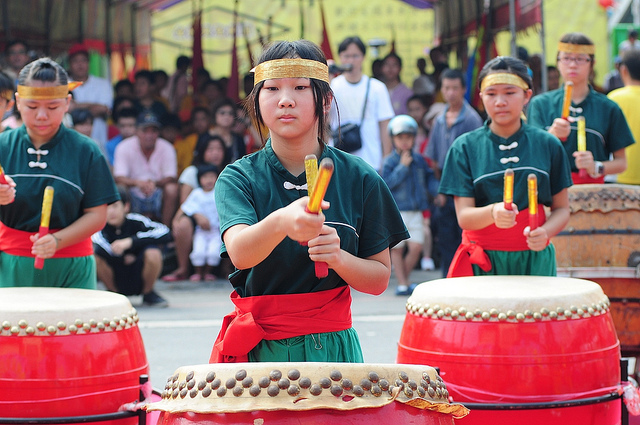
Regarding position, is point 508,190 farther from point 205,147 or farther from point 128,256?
point 205,147

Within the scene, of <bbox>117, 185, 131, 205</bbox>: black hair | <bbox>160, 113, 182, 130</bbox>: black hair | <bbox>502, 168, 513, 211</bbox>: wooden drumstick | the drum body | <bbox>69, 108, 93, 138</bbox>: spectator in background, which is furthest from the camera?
<bbox>160, 113, 182, 130</bbox>: black hair

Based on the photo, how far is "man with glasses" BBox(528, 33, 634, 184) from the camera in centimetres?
497

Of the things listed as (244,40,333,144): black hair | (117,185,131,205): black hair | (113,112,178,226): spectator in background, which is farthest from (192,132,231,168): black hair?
(244,40,333,144): black hair

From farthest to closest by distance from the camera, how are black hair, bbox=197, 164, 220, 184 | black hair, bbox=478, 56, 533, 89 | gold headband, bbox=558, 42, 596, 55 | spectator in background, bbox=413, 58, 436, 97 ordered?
spectator in background, bbox=413, 58, 436, 97 < black hair, bbox=197, 164, 220, 184 < gold headband, bbox=558, 42, 596, 55 < black hair, bbox=478, 56, 533, 89

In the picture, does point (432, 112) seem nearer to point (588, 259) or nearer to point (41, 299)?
point (588, 259)

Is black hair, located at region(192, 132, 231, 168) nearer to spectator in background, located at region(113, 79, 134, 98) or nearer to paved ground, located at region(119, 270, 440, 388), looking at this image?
paved ground, located at region(119, 270, 440, 388)

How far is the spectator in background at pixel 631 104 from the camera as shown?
5730 mm

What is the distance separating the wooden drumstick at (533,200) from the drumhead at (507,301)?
291 mm

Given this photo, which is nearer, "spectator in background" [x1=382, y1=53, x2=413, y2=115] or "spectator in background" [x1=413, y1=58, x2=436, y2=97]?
"spectator in background" [x1=382, y1=53, x2=413, y2=115]

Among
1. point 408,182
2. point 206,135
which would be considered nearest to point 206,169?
point 206,135

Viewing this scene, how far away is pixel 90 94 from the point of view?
1038cm

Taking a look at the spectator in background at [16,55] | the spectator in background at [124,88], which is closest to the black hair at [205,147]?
the spectator in background at [16,55]

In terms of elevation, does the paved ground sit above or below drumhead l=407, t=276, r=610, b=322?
below

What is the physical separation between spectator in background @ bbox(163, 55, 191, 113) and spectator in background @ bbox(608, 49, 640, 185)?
6.51m
